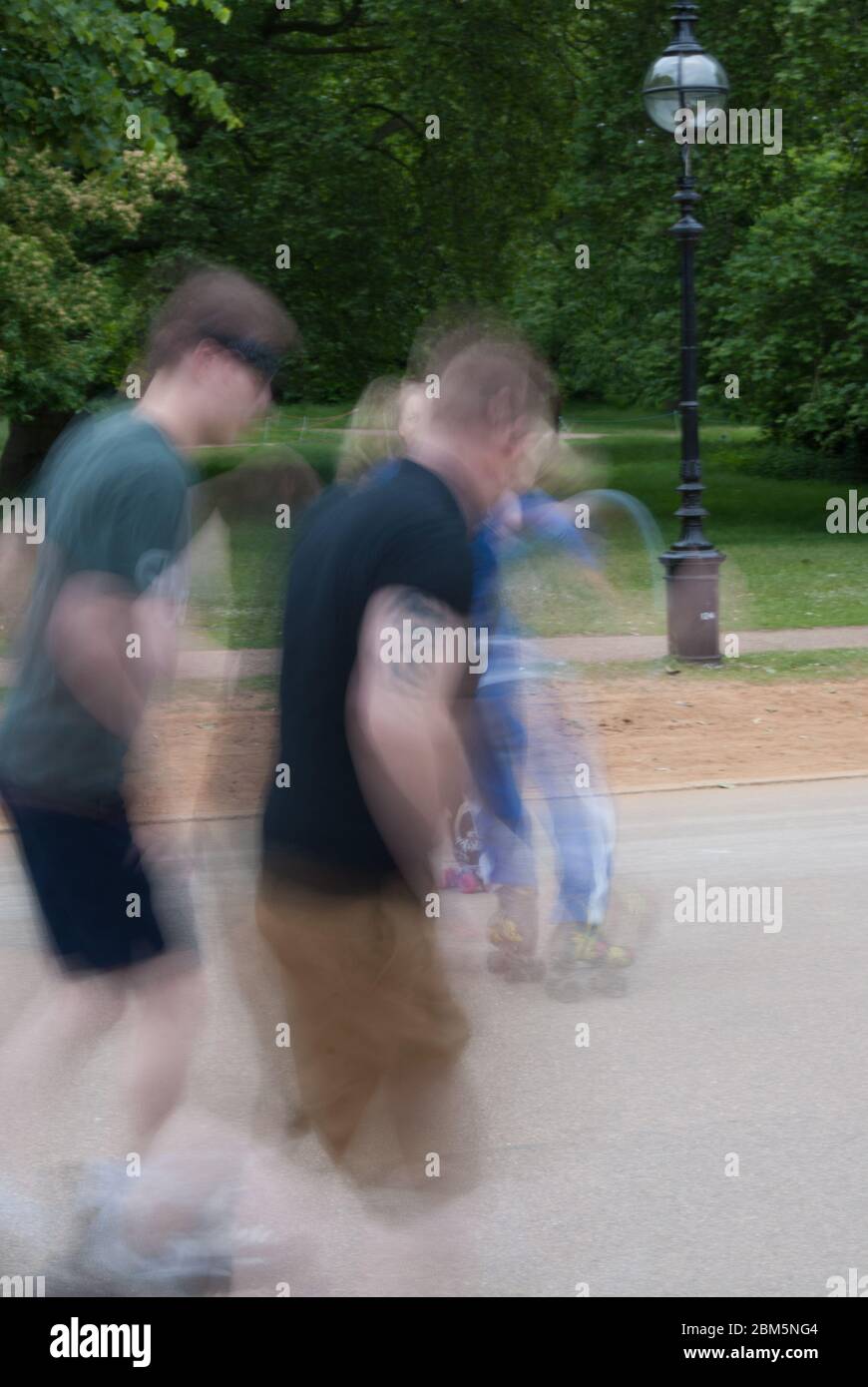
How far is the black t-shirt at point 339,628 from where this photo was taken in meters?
3.09

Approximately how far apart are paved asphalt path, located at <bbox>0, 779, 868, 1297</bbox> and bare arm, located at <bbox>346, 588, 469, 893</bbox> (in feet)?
1.85

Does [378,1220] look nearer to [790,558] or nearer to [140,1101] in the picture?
[140,1101]

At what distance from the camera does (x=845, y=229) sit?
2661 centimetres

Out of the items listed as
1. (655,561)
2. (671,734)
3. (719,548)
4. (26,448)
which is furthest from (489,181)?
(671,734)

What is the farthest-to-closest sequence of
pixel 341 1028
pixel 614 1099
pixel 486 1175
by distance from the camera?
pixel 614 1099 → pixel 486 1175 → pixel 341 1028

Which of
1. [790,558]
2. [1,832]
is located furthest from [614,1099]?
[790,558]

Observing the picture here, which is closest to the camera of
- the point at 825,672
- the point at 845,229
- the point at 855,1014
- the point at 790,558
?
the point at 855,1014

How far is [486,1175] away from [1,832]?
4985 mm

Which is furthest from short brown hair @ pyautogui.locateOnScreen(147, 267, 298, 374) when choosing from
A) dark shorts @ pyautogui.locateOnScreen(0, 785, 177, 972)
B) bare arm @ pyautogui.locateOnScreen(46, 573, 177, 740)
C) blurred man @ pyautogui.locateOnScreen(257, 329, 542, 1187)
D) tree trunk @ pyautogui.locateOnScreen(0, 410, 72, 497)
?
tree trunk @ pyautogui.locateOnScreen(0, 410, 72, 497)

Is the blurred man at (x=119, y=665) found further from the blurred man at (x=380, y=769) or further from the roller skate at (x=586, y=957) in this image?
the roller skate at (x=586, y=957)

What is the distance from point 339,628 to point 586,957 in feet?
10.6

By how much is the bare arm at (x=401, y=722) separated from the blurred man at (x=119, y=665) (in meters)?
0.57

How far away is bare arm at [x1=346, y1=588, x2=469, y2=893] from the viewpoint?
10.1 feet

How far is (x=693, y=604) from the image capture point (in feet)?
44.9
